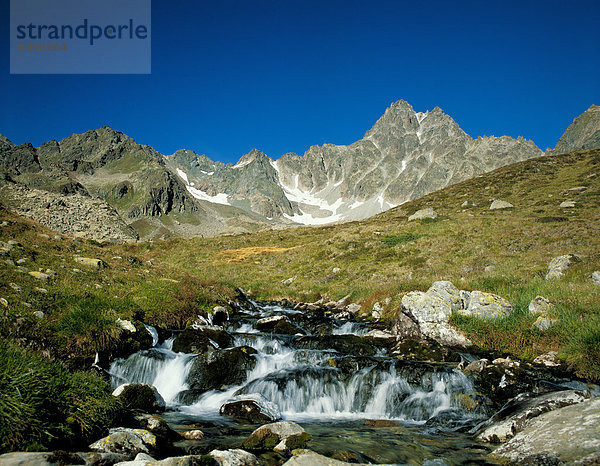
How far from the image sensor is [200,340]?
14.0 m

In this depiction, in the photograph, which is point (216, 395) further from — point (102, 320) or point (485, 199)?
point (485, 199)

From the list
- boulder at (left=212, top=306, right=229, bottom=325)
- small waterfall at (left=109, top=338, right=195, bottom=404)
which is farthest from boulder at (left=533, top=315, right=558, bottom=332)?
boulder at (left=212, top=306, right=229, bottom=325)

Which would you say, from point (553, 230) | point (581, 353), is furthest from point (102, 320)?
point (553, 230)

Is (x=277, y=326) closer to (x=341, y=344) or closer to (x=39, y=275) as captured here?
(x=341, y=344)

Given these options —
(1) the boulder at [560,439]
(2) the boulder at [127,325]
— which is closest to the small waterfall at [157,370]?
(2) the boulder at [127,325]

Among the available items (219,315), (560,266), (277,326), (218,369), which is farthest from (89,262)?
(560,266)

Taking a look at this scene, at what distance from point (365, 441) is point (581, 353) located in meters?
8.56

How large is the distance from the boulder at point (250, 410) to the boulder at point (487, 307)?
419 inches

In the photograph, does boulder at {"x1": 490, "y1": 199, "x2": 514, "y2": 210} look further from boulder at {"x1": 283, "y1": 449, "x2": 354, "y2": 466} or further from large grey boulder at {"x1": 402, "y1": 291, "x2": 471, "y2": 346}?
boulder at {"x1": 283, "y1": 449, "x2": 354, "y2": 466}

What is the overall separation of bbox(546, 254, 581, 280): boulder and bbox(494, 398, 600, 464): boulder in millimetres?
14850

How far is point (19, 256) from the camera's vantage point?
16.1 meters

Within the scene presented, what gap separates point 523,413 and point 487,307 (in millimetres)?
8588

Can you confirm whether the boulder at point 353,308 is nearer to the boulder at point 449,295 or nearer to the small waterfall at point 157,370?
the boulder at point 449,295

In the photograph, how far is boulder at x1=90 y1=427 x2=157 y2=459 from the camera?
220 inches
